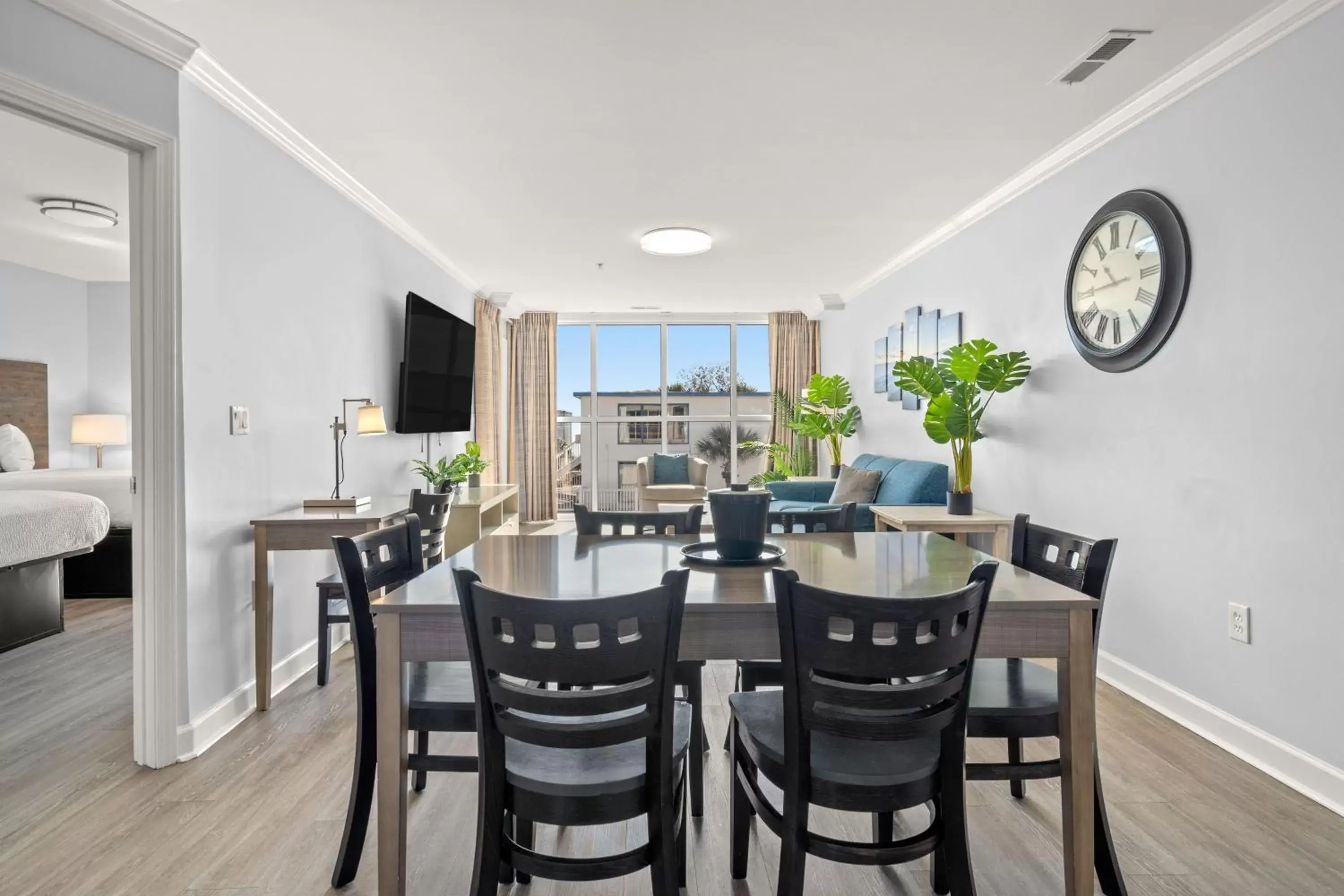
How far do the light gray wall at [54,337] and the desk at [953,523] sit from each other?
6.44 metres

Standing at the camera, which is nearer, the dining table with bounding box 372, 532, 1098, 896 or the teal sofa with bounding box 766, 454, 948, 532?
the dining table with bounding box 372, 532, 1098, 896

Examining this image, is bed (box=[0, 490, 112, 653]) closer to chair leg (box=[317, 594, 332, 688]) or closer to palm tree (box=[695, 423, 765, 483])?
chair leg (box=[317, 594, 332, 688])

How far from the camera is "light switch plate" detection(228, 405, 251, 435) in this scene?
109 inches

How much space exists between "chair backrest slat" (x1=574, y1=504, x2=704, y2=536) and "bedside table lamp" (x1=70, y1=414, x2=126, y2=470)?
18.6ft

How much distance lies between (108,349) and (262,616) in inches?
196

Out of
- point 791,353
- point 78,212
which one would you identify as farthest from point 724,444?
point 78,212

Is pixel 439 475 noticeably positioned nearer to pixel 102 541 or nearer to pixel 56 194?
pixel 102 541

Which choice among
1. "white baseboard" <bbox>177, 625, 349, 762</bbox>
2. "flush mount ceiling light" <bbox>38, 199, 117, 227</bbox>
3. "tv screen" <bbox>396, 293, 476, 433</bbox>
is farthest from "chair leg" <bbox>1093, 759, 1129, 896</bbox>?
"flush mount ceiling light" <bbox>38, 199, 117, 227</bbox>

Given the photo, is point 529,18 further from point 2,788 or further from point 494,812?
point 2,788

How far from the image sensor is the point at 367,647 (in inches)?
65.4

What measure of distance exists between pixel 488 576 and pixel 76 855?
1.35m

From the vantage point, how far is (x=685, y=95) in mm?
2906

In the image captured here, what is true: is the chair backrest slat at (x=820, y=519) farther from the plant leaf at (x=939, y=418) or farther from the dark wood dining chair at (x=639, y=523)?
the plant leaf at (x=939, y=418)

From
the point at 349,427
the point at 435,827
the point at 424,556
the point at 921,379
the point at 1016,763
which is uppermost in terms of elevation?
the point at 921,379
